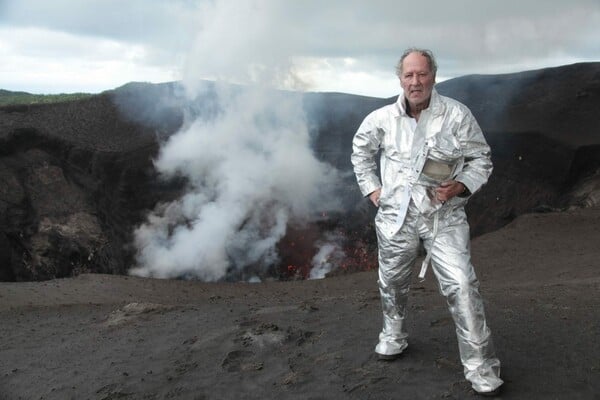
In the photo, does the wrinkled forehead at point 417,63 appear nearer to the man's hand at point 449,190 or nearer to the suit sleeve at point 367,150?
the suit sleeve at point 367,150

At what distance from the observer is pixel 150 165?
1245 centimetres

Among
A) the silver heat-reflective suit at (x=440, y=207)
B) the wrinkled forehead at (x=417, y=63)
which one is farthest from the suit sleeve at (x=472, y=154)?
A: the wrinkled forehead at (x=417, y=63)

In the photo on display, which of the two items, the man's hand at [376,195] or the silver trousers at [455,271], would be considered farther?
the man's hand at [376,195]

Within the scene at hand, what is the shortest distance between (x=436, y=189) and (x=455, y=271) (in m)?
0.50

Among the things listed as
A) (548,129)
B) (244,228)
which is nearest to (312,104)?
(244,228)

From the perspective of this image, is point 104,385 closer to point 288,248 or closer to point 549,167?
point 288,248

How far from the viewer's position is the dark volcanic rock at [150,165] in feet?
35.4

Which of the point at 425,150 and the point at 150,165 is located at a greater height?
the point at 425,150

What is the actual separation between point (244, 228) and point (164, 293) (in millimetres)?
3584

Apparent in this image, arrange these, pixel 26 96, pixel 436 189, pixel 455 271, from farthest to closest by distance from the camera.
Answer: pixel 26 96 → pixel 436 189 → pixel 455 271

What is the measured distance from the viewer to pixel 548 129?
11469 mm

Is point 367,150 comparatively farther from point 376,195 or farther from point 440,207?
point 440,207

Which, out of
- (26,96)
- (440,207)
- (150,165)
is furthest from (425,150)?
(26,96)

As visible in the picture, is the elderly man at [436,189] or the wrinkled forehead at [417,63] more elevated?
the wrinkled forehead at [417,63]
